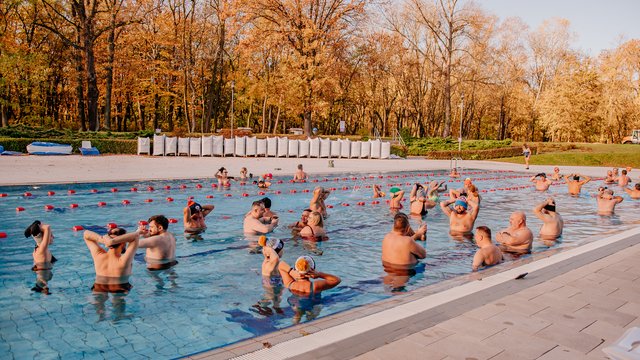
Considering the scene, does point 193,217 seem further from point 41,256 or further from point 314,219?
point 41,256

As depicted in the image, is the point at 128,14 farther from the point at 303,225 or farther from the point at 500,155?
the point at 303,225

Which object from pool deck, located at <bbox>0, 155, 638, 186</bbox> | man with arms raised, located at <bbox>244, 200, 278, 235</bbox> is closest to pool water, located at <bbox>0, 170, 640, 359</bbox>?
man with arms raised, located at <bbox>244, 200, 278, 235</bbox>

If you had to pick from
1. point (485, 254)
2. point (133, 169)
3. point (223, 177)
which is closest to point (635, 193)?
point (485, 254)

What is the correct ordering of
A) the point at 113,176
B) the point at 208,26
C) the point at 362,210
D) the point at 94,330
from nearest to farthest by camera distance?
the point at 94,330, the point at 362,210, the point at 113,176, the point at 208,26

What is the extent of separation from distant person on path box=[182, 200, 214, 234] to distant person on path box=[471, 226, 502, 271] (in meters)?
6.09

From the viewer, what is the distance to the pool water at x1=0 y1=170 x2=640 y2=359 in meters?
5.80

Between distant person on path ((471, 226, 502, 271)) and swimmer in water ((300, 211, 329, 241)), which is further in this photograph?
swimmer in water ((300, 211, 329, 241))

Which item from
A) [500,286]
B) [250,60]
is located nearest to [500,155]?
[250,60]

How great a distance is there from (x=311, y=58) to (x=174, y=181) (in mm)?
24743

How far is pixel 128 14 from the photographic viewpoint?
4562cm

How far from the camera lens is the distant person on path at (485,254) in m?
8.70

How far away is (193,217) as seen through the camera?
37.8 ft

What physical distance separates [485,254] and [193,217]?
21.0 feet

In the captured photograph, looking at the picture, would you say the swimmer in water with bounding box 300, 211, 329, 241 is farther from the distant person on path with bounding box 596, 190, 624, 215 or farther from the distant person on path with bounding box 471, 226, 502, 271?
the distant person on path with bounding box 596, 190, 624, 215
